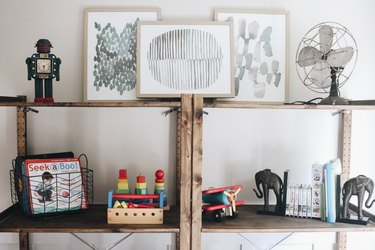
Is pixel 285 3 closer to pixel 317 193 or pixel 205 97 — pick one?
pixel 205 97

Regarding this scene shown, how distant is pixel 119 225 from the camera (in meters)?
1.47

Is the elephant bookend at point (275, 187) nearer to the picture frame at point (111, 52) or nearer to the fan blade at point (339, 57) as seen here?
the fan blade at point (339, 57)

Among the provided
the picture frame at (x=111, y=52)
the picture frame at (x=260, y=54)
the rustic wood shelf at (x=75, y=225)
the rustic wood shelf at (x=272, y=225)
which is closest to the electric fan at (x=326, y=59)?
the picture frame at (x=260, y=54)

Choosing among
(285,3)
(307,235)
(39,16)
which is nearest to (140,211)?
(307,235)

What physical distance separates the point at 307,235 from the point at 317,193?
0.43 metres

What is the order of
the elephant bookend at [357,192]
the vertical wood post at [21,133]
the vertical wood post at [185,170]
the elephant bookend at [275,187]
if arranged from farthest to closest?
the vertical wood post at [21,133] < the elephant bookend at [275,187] < the elephant bookend at [357,192] < the vertical wood post at [185,170]

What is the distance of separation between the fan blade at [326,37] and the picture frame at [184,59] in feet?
1.40

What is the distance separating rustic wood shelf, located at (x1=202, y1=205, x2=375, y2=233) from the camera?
1.46 meters

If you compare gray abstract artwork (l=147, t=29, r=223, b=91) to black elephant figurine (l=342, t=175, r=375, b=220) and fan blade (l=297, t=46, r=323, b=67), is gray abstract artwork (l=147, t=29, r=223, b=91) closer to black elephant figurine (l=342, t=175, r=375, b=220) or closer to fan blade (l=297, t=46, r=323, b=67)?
fan blade (l=297, t=46, r=323, b=67)

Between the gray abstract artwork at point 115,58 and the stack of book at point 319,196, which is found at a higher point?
the gray abstract artwork at point 115,58

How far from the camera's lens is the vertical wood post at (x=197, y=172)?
142cm

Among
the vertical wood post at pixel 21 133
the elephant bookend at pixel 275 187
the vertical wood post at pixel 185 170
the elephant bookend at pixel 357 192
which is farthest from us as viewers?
the vertical wood post at pixel 21 133

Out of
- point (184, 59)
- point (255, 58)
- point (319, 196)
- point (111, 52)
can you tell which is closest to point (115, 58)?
point (111, 52)

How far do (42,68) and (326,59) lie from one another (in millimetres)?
1286
